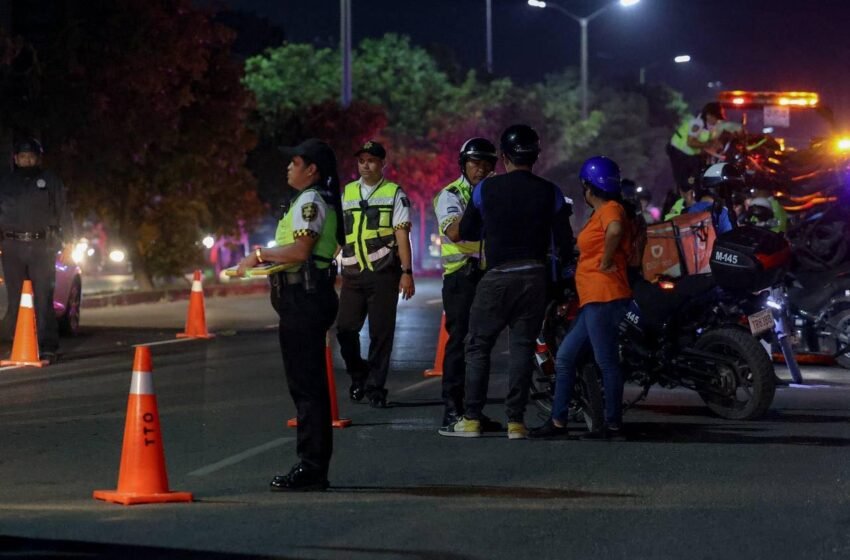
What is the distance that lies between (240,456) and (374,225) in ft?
9.41

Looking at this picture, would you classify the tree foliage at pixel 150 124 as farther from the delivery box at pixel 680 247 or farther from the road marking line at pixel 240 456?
the road marking line at pixel 240 456

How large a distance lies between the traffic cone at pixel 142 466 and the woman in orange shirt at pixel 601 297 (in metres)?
2.90

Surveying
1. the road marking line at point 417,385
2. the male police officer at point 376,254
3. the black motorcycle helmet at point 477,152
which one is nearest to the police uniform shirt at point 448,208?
the black motorcycle helmet at point 477,152

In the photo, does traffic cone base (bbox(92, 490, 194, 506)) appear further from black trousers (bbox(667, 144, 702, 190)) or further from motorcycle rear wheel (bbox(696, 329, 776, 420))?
black trousers (bbox(667, 144, 702, 190))

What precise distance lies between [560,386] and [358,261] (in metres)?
2.41

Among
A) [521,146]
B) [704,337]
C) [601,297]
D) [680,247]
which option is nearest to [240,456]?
[601,297]

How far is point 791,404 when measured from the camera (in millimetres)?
12133

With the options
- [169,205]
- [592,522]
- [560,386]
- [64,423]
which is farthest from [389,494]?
[169,205]

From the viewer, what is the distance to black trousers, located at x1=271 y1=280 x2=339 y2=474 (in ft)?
27.5

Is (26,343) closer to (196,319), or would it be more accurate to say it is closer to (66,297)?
(66,297)

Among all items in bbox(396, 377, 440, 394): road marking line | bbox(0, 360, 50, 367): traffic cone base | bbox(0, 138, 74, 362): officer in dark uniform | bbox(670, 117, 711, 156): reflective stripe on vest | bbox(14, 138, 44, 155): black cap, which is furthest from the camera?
bbox(670, 117, 711, 156): reflective stripe on vest

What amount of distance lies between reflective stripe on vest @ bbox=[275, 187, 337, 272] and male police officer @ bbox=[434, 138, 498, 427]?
219 centimetres

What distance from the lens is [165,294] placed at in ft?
93.8

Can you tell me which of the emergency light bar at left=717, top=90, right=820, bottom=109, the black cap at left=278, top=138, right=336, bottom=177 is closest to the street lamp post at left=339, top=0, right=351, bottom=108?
the emergency light bar at left=717, top=90, right=820, bottom=109
